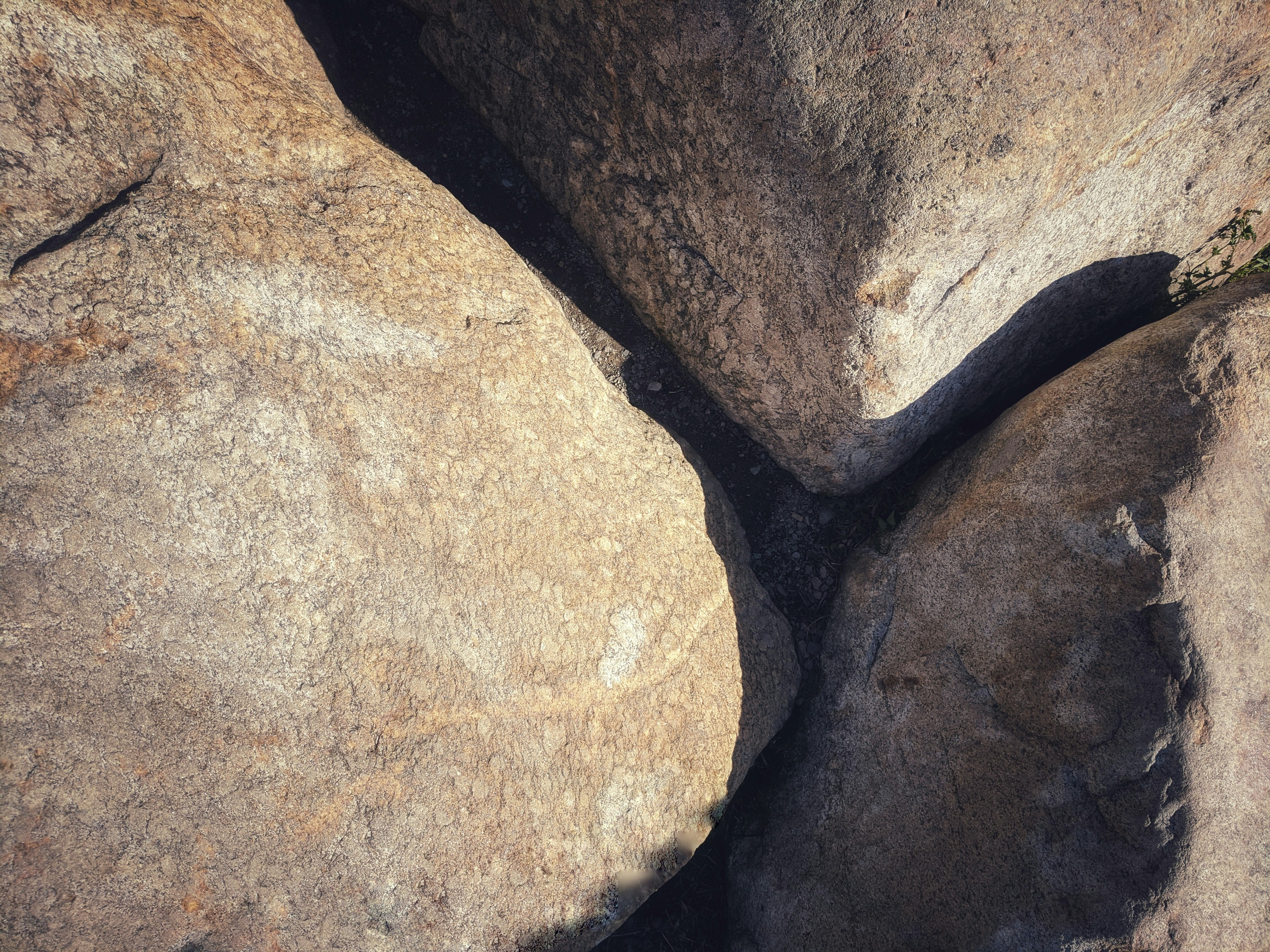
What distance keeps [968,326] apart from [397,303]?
1474mm

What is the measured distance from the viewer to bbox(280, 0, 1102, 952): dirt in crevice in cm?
228

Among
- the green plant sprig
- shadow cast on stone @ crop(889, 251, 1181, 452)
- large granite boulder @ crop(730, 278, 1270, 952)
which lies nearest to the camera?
large granite boulder @ crop(730, 278, 1270, 952)

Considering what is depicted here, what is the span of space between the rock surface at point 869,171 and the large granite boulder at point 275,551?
0.54 meters

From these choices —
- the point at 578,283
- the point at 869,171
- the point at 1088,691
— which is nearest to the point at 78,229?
the point at 578,283

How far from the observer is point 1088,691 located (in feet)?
5.04

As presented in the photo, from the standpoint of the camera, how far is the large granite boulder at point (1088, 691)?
1443mm

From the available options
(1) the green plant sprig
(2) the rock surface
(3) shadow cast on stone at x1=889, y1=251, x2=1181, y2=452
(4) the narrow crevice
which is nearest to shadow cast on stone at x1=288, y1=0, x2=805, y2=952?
(2) the rock surface

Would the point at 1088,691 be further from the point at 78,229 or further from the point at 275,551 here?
the point at 78,229

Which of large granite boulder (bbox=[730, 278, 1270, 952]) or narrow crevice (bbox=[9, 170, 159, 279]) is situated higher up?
large granite boulder (bbox=[730, 278, 1270, 952])

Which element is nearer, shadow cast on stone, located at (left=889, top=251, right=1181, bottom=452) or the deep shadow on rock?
shadow cast on stone, located at (left=889, top=251, right=1181, bottom=452)

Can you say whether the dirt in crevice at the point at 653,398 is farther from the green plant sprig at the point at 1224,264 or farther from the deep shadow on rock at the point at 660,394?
the green plant sprig at the point at 1224,264

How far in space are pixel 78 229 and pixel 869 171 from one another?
170cm

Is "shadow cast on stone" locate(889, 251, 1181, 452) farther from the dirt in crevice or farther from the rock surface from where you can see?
the dirt in crevice

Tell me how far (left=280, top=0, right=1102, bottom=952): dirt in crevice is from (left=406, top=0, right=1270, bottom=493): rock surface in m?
0.14
